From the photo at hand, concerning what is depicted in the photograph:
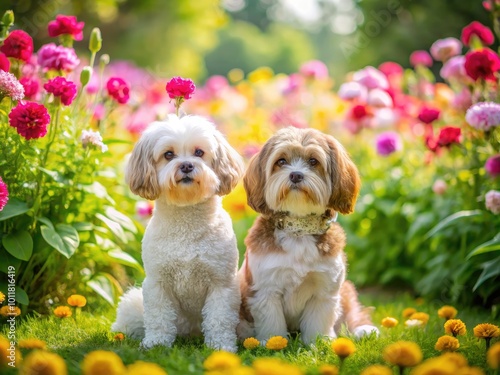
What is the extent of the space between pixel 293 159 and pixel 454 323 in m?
1.28

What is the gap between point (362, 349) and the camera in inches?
130

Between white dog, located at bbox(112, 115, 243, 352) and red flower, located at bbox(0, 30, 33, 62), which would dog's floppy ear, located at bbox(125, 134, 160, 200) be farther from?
red flower, located at bbox(0, 30, 33, 62)

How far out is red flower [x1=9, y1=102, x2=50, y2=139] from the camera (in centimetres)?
341

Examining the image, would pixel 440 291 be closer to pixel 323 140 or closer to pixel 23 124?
pixel 323 140

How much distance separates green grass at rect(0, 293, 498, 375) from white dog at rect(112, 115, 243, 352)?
0.18 meters

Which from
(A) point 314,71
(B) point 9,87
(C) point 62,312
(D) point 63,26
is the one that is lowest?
(C) point 62,312

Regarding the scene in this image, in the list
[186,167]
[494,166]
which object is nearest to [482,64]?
[494,166]

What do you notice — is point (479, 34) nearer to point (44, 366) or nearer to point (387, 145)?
point (387, 145)

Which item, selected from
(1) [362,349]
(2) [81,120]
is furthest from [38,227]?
(1) [362,349]

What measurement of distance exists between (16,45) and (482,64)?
3.13 m

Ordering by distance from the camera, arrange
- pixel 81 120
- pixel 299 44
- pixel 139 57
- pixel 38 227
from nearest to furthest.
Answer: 1. pixel 38 227
2. pixel 81 120
3. pixel 139 57
4. pixel 299 44

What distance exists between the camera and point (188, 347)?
3.34 meters

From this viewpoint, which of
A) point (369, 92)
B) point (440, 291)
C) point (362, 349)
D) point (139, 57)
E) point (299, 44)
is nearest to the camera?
point (362, 349)

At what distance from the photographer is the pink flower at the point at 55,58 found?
396 cm
